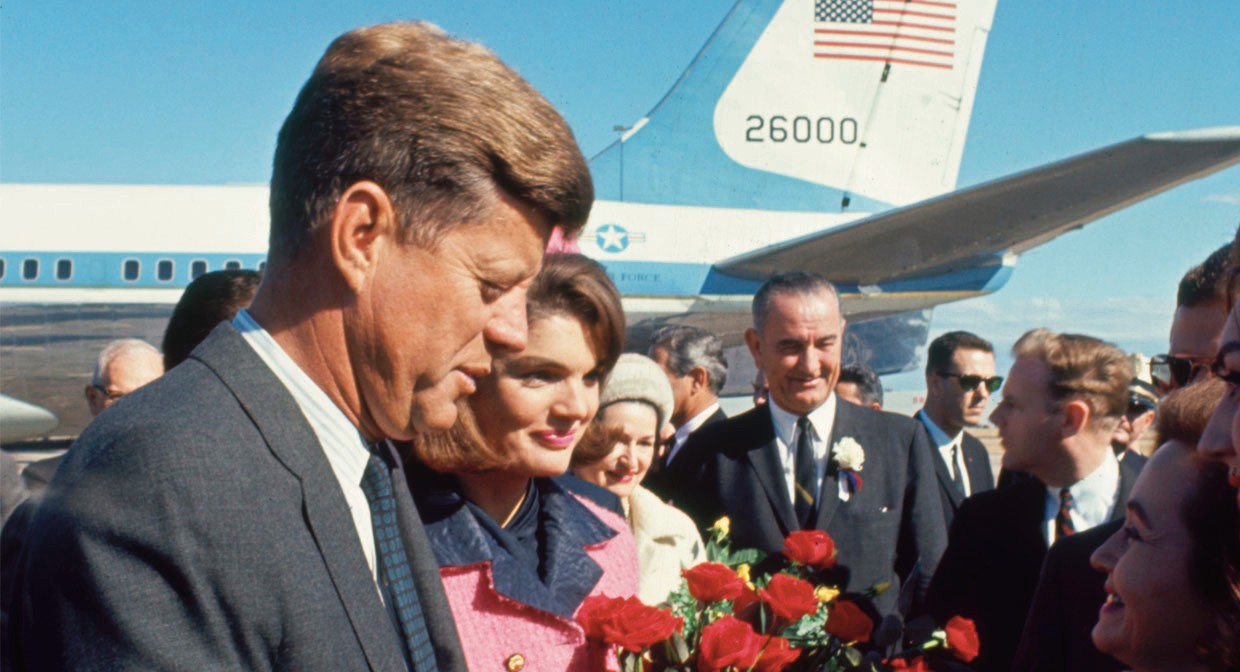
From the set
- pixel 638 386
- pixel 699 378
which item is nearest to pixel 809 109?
pixel 699 378

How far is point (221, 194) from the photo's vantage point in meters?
12.4

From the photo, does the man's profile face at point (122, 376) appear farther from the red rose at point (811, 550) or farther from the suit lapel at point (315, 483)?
the suit lapel at point (315, 483)

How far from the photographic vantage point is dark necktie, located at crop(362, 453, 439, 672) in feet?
3.66

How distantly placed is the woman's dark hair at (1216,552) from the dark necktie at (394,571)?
3.40 feet

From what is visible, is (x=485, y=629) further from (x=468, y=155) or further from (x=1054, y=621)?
(x=1054, y=621)

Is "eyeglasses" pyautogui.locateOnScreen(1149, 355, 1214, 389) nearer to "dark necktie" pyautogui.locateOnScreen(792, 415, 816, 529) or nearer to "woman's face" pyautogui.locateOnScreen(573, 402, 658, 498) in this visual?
"dark necktie" pyautogui.locateOnScreen(792, 415, 816, 529)

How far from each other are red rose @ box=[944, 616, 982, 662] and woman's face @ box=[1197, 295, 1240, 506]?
520 millimetres

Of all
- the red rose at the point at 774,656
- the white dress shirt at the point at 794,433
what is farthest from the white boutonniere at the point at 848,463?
the red rose at the point at 774,656

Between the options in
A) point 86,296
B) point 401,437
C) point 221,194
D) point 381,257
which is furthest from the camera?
point 221,194

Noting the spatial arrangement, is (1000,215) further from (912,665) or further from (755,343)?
(912,665)

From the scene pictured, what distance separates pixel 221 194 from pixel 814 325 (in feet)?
35.0

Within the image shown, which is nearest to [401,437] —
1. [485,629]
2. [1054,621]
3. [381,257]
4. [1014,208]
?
[381,257]

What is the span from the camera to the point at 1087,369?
9.25 ft

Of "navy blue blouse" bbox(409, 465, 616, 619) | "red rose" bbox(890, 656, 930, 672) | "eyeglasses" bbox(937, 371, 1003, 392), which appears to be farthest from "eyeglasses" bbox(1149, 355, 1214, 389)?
"eyeglasses" bbox(937, 371, 1003, 392)
